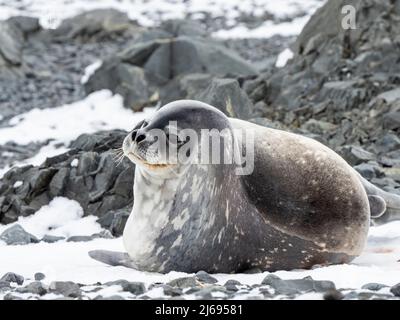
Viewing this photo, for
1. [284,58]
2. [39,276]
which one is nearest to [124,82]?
[284,58]

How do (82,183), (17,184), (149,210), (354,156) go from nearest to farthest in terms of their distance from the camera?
(149,210) → (82,183) → (17,184) → (354,156)

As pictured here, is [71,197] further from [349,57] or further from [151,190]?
[349,57]

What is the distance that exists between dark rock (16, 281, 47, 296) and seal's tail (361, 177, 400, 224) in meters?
2.81

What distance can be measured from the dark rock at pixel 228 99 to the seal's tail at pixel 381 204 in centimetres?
333

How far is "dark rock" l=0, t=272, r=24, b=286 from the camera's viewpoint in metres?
5.25

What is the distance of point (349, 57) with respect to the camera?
14.8 metres

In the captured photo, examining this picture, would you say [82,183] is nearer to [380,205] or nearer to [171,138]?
[380,205]

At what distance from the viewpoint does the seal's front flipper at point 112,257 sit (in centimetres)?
589

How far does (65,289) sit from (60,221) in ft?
13.0

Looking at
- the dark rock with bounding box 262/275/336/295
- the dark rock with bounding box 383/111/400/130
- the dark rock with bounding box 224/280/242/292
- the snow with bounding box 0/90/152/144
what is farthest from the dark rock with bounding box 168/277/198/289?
the snow with bounding box 0/90/152/144

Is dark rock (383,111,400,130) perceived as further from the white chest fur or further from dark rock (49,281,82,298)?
dark rock (49,281,82,298)

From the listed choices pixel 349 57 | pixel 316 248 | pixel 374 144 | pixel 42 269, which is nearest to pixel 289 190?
pixel 316 248

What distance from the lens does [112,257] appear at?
6.05 meters
